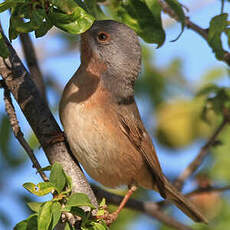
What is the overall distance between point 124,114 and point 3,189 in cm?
213

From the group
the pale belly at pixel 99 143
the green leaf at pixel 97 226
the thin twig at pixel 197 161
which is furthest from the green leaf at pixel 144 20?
the thin twig at pixel 197 161

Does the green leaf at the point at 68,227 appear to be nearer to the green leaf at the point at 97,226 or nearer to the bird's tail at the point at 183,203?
the green leaf at the point at 97,226

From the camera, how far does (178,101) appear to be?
7.86 meters

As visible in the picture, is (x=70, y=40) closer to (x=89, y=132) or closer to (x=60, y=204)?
(x=89, y=132)

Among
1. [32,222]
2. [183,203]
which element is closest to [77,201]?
[32,222]

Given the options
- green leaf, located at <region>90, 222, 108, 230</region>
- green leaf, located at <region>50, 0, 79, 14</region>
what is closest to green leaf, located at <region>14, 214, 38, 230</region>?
green leaf, located at <region>90, 222, 108, 230</region>

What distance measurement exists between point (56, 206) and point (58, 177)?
0.20 m

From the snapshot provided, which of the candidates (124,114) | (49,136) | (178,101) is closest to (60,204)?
(49,136)

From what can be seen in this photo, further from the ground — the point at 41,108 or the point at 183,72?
the point at 41,108

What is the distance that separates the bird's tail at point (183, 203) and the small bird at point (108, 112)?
327 mm

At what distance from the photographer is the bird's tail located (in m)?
5.62

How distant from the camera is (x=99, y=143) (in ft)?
14.3

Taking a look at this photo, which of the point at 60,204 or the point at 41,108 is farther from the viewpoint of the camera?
the point at 41,108

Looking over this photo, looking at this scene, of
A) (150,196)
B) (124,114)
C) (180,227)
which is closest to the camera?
(124,114)
